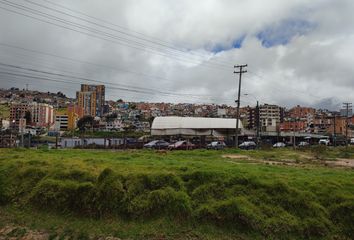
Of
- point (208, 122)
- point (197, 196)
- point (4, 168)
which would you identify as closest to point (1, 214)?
point (4, 168)

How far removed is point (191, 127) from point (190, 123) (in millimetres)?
856

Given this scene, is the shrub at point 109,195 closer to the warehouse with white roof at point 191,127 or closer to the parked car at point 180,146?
the parked car at point 180,146

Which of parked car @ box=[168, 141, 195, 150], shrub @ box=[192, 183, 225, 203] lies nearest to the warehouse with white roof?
parked car @ box=[168, 141, 195, 150]

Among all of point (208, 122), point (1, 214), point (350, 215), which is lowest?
point (1, 214)

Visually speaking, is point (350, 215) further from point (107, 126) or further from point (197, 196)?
point (107, 126)

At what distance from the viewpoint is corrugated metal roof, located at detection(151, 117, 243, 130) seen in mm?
53062

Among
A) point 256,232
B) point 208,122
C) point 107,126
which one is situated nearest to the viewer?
point 256,232

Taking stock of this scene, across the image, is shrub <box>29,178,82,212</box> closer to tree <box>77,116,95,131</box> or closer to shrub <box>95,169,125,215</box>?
shrub <box>95,169,125,215</box>

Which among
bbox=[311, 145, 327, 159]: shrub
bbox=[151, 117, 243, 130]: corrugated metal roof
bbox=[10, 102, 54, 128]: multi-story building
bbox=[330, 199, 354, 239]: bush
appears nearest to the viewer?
bbox=[330, 199, 354, 239]: bush

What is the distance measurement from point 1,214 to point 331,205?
8.88 metres

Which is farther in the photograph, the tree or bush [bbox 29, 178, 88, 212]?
the tree

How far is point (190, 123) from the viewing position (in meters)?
53.4

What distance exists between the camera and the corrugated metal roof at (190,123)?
174 ft

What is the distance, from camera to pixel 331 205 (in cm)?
764
